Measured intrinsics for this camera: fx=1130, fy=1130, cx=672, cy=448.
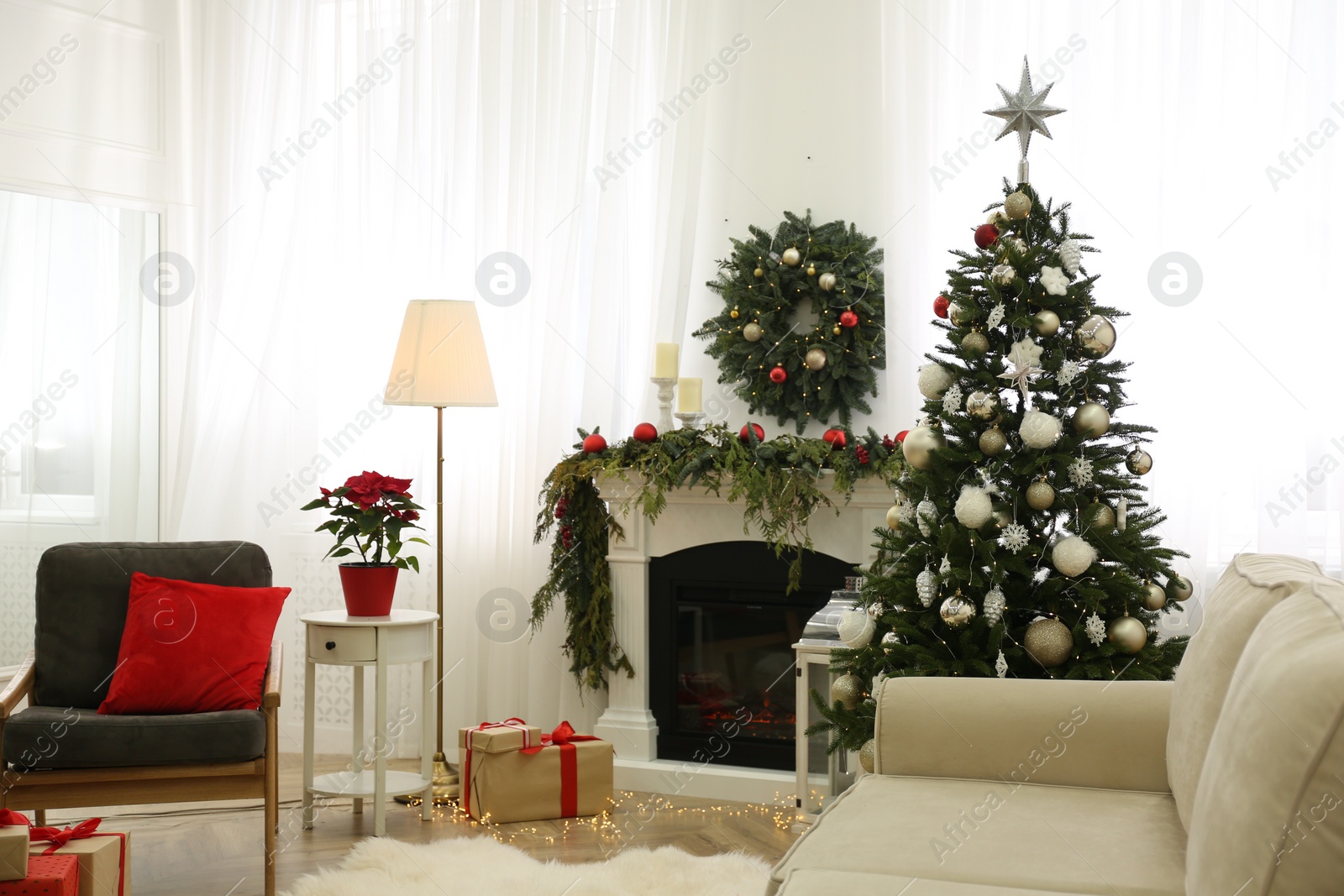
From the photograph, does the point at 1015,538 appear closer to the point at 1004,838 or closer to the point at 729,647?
the point at 1004,838

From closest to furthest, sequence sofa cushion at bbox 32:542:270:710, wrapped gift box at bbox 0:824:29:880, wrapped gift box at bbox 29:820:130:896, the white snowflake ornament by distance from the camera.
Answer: wrapped gift box at bbox 0:824:29:880
wrapped gift box at bbox 29:820:130:896
the white snowflake ornament
sofa cushion at bbox 32:542:270:710

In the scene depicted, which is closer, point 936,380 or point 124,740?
point 124,740

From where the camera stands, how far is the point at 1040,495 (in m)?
2.80

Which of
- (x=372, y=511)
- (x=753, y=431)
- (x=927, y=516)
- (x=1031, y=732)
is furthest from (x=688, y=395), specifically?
(x=1031, y=732)

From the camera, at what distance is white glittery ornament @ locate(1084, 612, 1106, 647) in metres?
2.76

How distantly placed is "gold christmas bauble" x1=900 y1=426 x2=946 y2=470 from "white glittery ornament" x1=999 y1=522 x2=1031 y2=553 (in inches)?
10.7

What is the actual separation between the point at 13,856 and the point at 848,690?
1.93 metres

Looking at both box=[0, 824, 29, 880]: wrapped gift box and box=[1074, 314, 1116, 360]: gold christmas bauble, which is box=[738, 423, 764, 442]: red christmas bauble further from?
box=[0, 824, 29, 880]: wrapped gift box

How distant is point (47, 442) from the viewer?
4555 mm

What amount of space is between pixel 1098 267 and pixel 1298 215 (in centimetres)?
59

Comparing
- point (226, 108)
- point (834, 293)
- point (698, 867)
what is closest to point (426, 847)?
point (698, 867)

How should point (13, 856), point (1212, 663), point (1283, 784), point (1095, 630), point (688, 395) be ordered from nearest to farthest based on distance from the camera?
point (1283, 784)
point (1212, 663)
point (13, 856)
point (1095, 630)
point (688, 395)

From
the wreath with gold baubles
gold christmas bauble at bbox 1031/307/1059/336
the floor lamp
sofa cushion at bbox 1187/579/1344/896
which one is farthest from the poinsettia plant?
sofa cushion at bbox 1187/579/1344/896

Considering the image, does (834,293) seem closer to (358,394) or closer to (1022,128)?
(1022,128)
